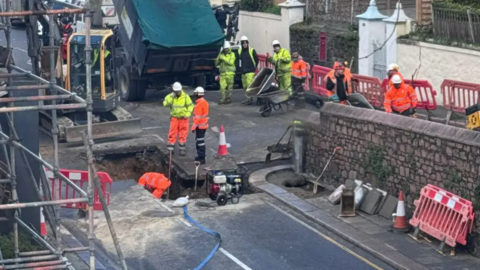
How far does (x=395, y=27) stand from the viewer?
24.1 meters

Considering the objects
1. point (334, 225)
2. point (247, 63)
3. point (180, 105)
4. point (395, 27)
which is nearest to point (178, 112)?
point (180, 105)

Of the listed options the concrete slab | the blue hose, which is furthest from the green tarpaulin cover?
the concrete slab

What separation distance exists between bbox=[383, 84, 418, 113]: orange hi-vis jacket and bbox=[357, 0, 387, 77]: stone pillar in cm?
710

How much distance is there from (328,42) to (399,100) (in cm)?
984

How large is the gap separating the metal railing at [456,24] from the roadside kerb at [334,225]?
20.3 ft

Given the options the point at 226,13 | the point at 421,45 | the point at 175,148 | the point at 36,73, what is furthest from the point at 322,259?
the point at 226,13

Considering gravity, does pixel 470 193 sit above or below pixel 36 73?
below

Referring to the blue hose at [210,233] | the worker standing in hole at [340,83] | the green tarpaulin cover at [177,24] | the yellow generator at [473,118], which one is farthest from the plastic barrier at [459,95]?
the green tarpaulin cover at [177,24]

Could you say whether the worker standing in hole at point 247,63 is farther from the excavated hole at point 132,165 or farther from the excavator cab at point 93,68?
the excavated hole at point 132,165

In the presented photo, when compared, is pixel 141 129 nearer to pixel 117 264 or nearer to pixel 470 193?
pixel 117 264

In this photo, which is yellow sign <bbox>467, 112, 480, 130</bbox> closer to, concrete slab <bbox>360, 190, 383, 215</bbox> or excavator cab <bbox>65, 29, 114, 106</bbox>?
concrete slab <bbox>360, 190, 383, 215</bbox>

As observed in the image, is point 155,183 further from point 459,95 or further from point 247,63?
point 247,63

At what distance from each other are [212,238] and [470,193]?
391 cm

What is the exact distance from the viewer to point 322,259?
44.4ft
